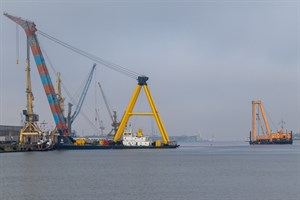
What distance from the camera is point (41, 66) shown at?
106812 millimetres

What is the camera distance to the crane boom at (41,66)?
10700 cm

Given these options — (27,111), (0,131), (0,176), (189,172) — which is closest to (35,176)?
(0,176)

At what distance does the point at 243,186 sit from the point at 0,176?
2347 centimetres

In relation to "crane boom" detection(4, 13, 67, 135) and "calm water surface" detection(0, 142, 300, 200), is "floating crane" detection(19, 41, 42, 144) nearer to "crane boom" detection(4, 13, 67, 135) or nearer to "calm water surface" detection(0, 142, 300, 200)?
"crane boom" detection(4, 13, 67, 135)

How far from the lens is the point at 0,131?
144 meters

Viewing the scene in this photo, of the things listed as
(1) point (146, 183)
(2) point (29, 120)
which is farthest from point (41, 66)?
(1) point (146, 183)

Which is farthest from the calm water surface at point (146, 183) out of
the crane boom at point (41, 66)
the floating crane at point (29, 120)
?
the crane boom at point (41, 66)

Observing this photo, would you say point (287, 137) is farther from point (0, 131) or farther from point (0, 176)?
point (0, 176)

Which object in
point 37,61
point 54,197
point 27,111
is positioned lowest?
point 54,197

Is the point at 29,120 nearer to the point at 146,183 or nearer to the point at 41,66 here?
the point at 41,66

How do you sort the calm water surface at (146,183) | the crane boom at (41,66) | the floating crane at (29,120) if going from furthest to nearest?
the crane boom at (41,66), the floating crane at (29,120), the calm water surface at (146,183)

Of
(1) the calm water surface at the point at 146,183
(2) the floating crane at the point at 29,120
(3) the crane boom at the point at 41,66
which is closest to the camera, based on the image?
(1) the calm water surface at the point at 146,183

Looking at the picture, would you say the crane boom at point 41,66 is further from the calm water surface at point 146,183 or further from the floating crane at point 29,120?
the calm water surface at point 146,183

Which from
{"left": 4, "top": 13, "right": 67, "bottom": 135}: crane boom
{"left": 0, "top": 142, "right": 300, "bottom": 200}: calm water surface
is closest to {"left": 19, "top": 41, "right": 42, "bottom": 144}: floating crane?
{"left": 4, "top": 13, "right": 67, "bottom": 135}: crane boom
